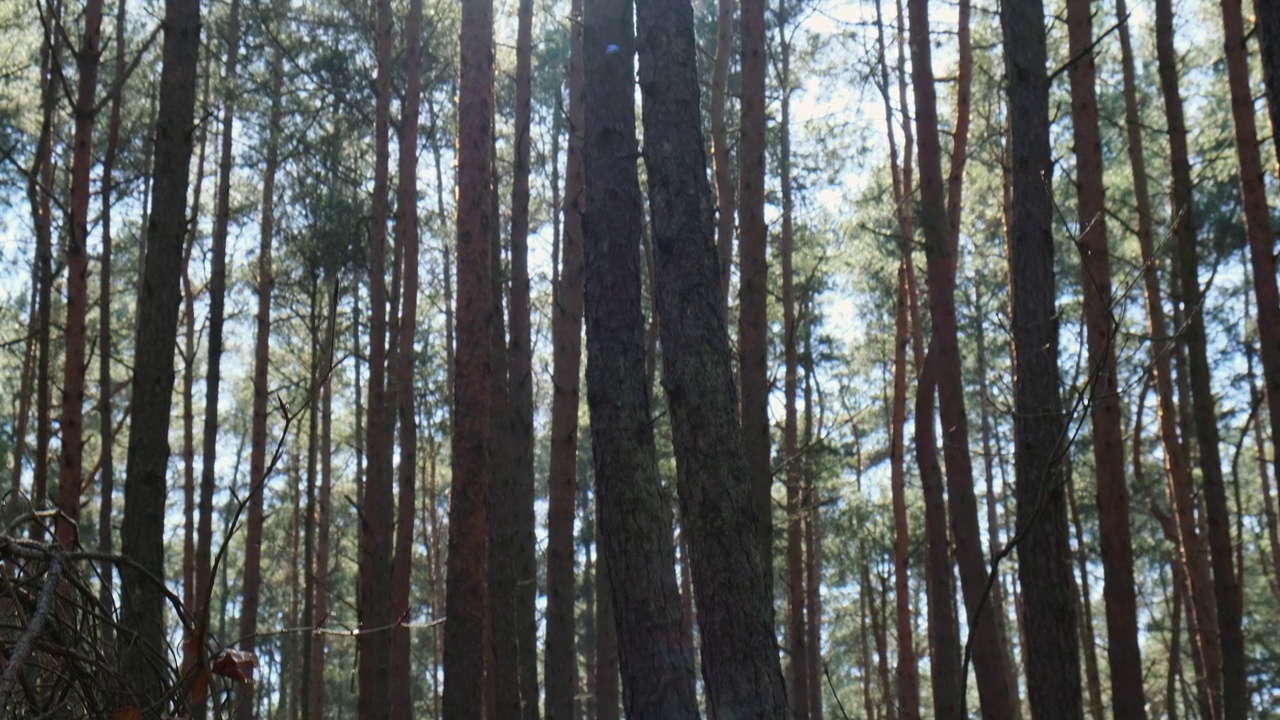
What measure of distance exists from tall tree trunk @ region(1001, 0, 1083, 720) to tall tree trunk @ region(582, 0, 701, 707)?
204cm

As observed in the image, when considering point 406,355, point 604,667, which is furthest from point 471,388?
point 604,667

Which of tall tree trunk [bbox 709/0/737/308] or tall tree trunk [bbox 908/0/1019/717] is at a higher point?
tall tree trunk [bbox 709/0/737/308]

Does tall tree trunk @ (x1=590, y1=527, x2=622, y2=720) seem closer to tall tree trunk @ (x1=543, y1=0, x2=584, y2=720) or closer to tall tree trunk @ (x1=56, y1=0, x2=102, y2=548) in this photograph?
tall tree trunk @ (x1=543, y1=0, x2=584, y2=720)

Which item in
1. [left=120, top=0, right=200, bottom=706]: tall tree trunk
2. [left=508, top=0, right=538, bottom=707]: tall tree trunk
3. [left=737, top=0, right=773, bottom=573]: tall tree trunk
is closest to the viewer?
[left=120, top=0, right=200, bottom=706]: tall tree trunk

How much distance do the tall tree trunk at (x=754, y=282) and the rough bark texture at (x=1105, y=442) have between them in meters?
2.50

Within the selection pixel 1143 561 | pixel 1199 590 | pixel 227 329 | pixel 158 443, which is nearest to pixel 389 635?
pixel 158 443

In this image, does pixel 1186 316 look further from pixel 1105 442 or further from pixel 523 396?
pixel 523 396

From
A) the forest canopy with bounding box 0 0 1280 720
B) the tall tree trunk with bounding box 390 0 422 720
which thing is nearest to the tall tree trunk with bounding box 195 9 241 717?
the forest canopy with bounding box 0 0 1280 720

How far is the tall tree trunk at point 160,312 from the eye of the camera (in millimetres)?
5227

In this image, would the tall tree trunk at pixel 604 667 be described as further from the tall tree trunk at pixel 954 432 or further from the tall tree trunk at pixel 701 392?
the tall tree trunk at pixel 701 392

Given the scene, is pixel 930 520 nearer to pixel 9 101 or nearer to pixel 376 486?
pixel 376 486

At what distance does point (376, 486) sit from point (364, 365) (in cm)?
1096

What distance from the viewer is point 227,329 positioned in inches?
915

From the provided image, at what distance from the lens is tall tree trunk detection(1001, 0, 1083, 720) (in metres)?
6.01
